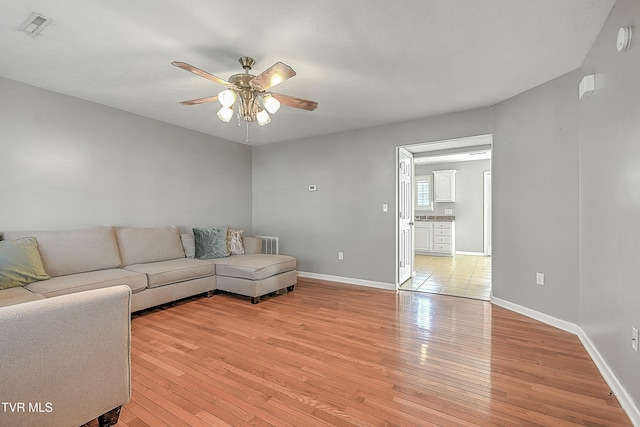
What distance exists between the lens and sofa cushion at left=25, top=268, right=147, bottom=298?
2.50 m

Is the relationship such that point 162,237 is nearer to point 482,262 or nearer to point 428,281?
point 428,281

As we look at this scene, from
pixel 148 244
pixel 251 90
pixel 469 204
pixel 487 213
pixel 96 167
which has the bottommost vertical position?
pixel 148 244

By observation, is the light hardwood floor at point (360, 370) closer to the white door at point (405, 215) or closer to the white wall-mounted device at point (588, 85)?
the white door at point (405, 215)

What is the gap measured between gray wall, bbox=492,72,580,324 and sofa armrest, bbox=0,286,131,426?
142 inches

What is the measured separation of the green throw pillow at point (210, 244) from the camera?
13.8 ft

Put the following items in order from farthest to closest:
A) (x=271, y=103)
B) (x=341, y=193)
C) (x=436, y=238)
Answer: (x=436, y=238), (x=341, y=193), (x=271, y=103)

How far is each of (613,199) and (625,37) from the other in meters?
0.96

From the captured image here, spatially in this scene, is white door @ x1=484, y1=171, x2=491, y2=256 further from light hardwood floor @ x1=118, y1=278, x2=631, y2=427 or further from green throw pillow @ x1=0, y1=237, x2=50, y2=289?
green throw pillow @ x1=0, y1=237, x2=50, y2=289

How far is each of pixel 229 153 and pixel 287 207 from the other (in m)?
1.44

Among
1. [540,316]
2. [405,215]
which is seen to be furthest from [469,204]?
[540,316]

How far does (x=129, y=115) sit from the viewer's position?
3.88 meters

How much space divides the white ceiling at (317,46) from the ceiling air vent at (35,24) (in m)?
0.03

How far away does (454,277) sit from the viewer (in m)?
5.03

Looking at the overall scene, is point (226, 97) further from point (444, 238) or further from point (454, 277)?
point (444, 238)
